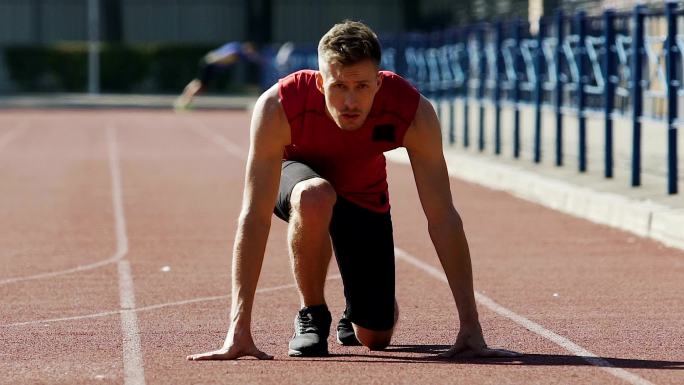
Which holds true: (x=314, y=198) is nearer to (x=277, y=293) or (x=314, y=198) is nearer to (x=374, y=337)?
(x=374, y=337)

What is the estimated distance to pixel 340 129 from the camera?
283 inches

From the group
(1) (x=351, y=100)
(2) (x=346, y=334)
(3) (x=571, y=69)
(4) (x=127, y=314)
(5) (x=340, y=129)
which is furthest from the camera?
(3) (x=571, y=69)

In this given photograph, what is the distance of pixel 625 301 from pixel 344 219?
98.4 inches

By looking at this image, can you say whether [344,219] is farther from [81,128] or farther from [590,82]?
[81,128]

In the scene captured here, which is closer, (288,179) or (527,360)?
(527,360)

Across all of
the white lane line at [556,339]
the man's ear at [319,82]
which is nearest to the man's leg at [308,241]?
the man's ear at [319,82]

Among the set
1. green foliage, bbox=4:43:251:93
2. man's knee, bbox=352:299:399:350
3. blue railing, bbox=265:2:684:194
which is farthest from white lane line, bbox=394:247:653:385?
green foliage, bbox=4:43:251:93

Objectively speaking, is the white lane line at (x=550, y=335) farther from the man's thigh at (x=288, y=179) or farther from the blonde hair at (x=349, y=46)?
the blonde hair at (x=349, y=46)

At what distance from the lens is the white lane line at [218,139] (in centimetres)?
2627

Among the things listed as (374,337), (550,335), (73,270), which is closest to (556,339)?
(550,335)

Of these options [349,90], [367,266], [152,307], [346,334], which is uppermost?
[349,90]

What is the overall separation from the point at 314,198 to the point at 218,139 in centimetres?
2372

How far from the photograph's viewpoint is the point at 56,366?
23.0 ft

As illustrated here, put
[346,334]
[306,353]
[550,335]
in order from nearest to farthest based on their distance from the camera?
[306,353] < [346,334] < [550,335]
